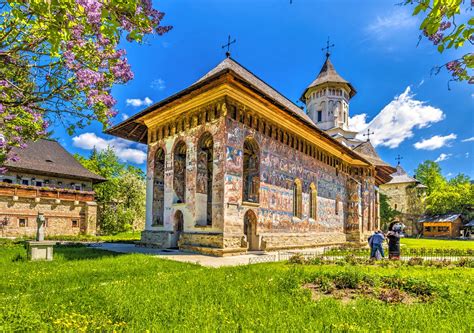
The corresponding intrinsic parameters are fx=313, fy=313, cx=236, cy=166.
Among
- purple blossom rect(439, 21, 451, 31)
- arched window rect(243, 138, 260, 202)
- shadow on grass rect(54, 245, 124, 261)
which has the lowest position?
shadow on grass rect(54, 245, 124, 261)

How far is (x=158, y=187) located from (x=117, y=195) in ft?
68.2

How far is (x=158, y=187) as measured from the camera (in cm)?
1750

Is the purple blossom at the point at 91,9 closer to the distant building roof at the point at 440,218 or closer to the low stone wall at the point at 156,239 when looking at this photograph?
the low stone wall at the point at 156,239

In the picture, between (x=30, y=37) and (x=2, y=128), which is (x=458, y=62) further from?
(x=2, y=128)

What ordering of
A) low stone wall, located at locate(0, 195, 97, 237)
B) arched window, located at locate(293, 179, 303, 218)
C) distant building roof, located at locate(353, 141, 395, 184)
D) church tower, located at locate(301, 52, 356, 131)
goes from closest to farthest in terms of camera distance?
arched window, located at locate(293, 179, 303, 218) < low stone wall, located at locate(0, 195, 97, 237) < distant building roof, located at locate(353, 141, 395, 184) < church tower, located at locate(301, 52, 356, 131)

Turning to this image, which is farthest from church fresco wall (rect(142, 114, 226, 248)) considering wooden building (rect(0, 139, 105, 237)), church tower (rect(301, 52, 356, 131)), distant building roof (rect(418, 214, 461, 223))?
distant building roof (rect(418, 214, 461, 223))

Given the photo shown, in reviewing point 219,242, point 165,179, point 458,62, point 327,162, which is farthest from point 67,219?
point 458,62

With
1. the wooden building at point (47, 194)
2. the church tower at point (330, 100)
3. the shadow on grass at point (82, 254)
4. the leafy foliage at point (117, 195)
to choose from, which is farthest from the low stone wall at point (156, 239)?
the church tower at point (330, 100)

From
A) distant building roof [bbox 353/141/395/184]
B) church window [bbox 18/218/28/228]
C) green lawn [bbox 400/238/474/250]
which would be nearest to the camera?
green lawn [bbox 400/238/474/250]

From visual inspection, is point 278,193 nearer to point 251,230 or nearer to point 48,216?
point 251,230

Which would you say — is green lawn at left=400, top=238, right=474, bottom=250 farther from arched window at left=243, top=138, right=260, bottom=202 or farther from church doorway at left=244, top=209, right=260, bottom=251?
arched window at left=243, top=138, right=260, bottom=202

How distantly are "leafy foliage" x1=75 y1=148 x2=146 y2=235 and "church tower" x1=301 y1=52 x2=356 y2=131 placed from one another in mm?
21741

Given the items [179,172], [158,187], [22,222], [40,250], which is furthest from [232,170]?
[22,222]

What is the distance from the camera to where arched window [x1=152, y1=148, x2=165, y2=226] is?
17203 millimetres
